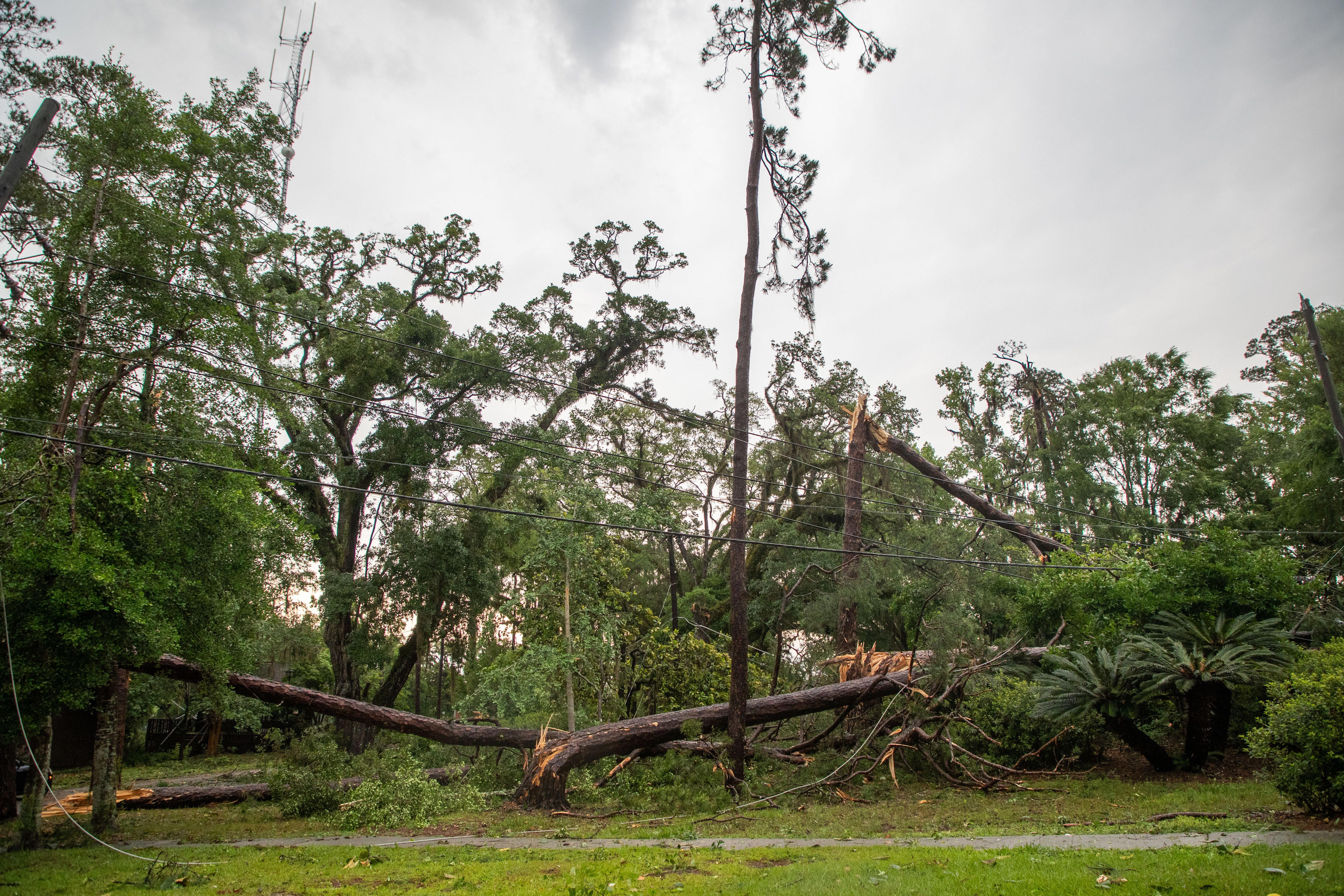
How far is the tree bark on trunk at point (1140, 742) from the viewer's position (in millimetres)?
10508

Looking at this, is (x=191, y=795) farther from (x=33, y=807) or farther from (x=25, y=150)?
(x=25, y=150)

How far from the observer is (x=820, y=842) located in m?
8.01

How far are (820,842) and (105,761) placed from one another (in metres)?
9.86

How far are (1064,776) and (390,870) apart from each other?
10132mm

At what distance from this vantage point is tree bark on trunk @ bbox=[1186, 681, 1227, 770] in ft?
34.8

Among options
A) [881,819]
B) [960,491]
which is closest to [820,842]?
[881,819]

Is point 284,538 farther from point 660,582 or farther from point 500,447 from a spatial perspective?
point 660,582

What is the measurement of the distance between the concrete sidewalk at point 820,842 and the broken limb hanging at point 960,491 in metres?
11.2

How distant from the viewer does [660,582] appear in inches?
1139

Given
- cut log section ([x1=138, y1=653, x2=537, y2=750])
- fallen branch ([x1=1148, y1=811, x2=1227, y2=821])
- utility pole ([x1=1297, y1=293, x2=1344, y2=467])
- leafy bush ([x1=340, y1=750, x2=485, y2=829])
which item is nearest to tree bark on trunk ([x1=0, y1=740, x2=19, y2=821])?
cut log section ([x1=138, y1=653, x2=537, y2=750])

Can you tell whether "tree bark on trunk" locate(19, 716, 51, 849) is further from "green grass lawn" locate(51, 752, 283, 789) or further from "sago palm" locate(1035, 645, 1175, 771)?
"sago palm" locate(1035, 645, 1175, 771)

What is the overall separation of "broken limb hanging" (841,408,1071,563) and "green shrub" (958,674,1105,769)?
234 inches

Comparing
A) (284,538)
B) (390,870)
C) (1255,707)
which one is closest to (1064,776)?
(1255,707)

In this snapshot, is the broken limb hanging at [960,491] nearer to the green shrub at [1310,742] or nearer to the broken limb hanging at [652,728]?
the broken limb hanging at [652,728]
